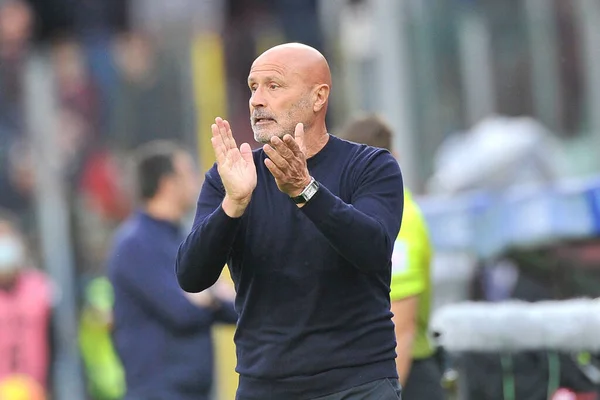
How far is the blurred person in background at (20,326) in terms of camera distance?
11766 mm

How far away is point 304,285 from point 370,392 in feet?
1.32

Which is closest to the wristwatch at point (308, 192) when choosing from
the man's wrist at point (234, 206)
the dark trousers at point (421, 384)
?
the man's wrist at point (234, 206)

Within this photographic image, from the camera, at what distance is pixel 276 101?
4938mm

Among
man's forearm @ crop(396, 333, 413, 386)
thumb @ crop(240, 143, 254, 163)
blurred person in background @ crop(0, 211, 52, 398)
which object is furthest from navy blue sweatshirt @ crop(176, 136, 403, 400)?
blurred person in background @ crop(0, 211, 52, 398)

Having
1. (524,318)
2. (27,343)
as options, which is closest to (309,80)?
(524,318)

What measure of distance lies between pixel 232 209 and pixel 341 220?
362 mm

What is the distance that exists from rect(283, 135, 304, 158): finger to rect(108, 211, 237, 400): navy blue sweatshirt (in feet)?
10.8

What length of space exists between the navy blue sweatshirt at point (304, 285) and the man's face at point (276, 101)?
0.20m

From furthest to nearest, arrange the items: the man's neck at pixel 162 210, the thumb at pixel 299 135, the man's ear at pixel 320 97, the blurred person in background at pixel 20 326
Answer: the blurred person in background at pixel 20 326 → the man's neck at pixel 162 210 → the man's ear at pixel 320 97 → the thumb at pixel 299 135

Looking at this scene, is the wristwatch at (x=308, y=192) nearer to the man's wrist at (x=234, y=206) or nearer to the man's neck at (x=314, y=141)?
the man's wrist at (x=234, y=206)

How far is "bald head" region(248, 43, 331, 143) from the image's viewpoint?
4922 millimetres

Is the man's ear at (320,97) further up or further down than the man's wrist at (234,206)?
further up

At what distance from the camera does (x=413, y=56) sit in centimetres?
1606

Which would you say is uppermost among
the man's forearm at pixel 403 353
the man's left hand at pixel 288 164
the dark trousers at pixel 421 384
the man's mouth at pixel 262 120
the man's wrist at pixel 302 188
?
the man's mouth at pixel 262 120
